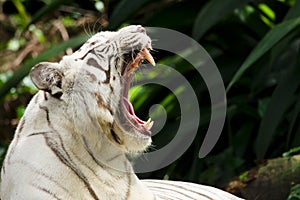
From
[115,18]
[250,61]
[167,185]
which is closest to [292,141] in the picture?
[250,61]

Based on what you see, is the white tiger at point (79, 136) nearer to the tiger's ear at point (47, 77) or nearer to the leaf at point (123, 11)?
the tiger's ear at point (47, 77)

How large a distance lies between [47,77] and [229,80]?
9.38 ft

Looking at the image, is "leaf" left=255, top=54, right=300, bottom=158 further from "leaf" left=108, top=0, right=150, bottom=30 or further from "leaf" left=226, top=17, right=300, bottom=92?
"leaf" left=108, top=0, right=150, bottom=30

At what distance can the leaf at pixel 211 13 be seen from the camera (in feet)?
16.8

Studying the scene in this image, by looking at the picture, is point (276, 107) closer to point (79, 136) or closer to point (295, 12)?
point (295, 12)

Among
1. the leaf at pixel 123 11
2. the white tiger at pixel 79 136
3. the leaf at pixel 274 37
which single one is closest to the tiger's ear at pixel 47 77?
the white tiger at pixel 79 136

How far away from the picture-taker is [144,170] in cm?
478

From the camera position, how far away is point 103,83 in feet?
10.3

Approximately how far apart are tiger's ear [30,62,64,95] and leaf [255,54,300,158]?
6.98 feet

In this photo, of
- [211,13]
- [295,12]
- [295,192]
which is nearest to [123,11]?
[211,13]

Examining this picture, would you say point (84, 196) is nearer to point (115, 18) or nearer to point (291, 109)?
point (115, 18)

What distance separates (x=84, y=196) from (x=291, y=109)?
2.83m

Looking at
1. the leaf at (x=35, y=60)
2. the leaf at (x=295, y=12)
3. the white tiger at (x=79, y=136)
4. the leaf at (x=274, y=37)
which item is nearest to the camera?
the white tiger at (x=79, y=136)

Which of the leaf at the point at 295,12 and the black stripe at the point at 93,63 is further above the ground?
the black stripe at the point at 93,63
